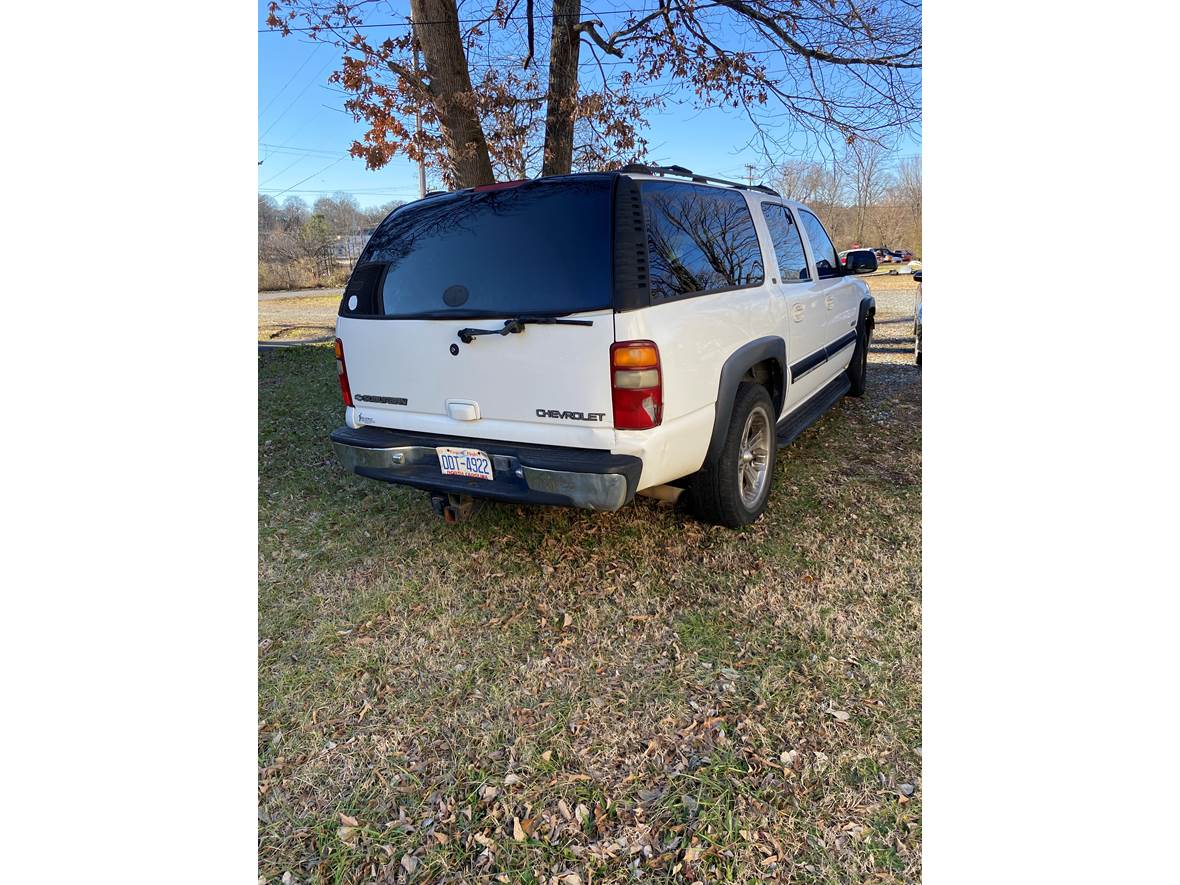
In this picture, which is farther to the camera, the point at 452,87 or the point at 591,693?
the point at 452,87

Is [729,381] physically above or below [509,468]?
above

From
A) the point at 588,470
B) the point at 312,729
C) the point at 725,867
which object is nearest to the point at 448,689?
the point at 312,729

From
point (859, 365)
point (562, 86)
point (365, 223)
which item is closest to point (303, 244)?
point (365, 223)

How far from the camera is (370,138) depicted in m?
6.48

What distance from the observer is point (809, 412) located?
4633mm

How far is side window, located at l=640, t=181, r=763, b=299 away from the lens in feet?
9.48

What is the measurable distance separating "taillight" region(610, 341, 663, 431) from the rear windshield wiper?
0.61ft

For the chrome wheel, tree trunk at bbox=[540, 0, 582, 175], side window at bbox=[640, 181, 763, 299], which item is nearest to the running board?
the chrome wheel

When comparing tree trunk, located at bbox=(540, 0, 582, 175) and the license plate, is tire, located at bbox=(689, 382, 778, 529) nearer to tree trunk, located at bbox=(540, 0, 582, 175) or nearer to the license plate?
the license plate

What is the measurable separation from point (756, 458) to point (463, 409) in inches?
67.9

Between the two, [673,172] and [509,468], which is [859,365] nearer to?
[673,172]

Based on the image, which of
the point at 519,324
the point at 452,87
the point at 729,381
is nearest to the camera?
the point at 519,324

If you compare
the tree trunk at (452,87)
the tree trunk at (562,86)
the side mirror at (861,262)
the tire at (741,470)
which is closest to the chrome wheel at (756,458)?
the tire at (741,470)

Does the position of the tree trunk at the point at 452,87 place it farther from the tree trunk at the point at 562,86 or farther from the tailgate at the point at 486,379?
the tailgate at the point at 486,379
